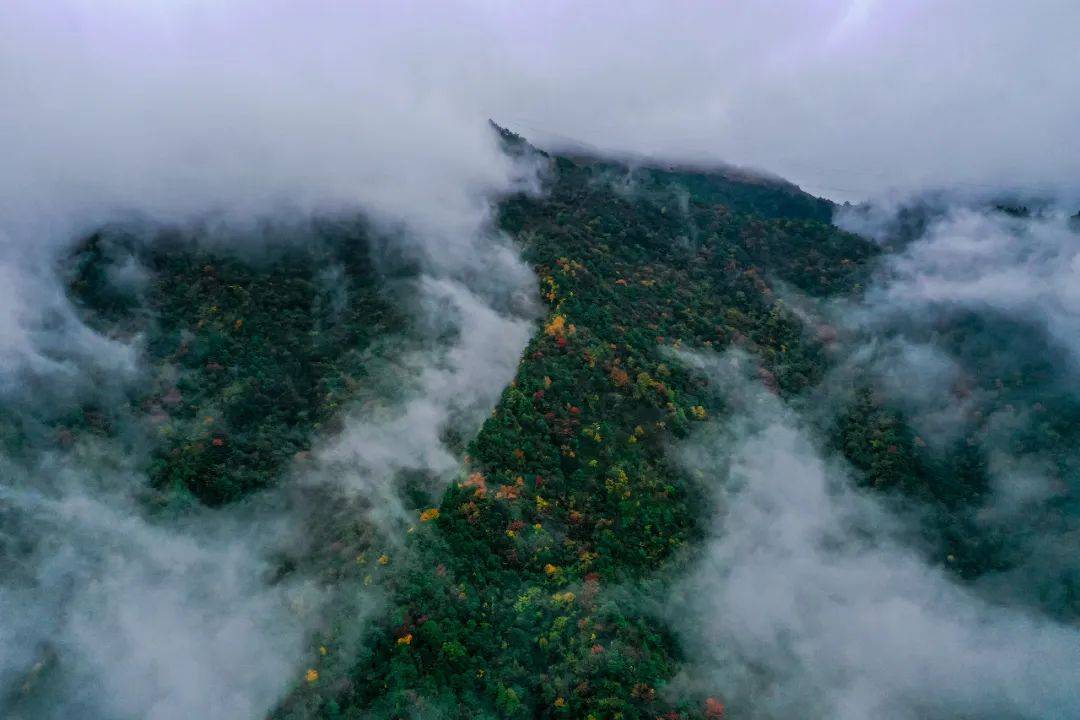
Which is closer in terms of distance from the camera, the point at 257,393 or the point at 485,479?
the point at 485,479

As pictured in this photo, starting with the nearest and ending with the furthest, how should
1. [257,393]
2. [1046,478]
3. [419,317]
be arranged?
[257,393]
[1046,478]
[419,317]

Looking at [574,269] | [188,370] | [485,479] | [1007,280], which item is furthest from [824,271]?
[188,370]

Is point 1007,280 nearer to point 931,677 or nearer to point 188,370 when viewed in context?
point 931,677

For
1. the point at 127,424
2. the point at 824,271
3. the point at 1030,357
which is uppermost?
the point at 824,271

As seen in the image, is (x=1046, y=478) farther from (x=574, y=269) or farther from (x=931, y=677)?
(x=574, y=269)

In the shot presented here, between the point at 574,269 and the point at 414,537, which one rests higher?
the point at 574,269

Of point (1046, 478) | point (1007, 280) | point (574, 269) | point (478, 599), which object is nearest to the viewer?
point (478, 599)
